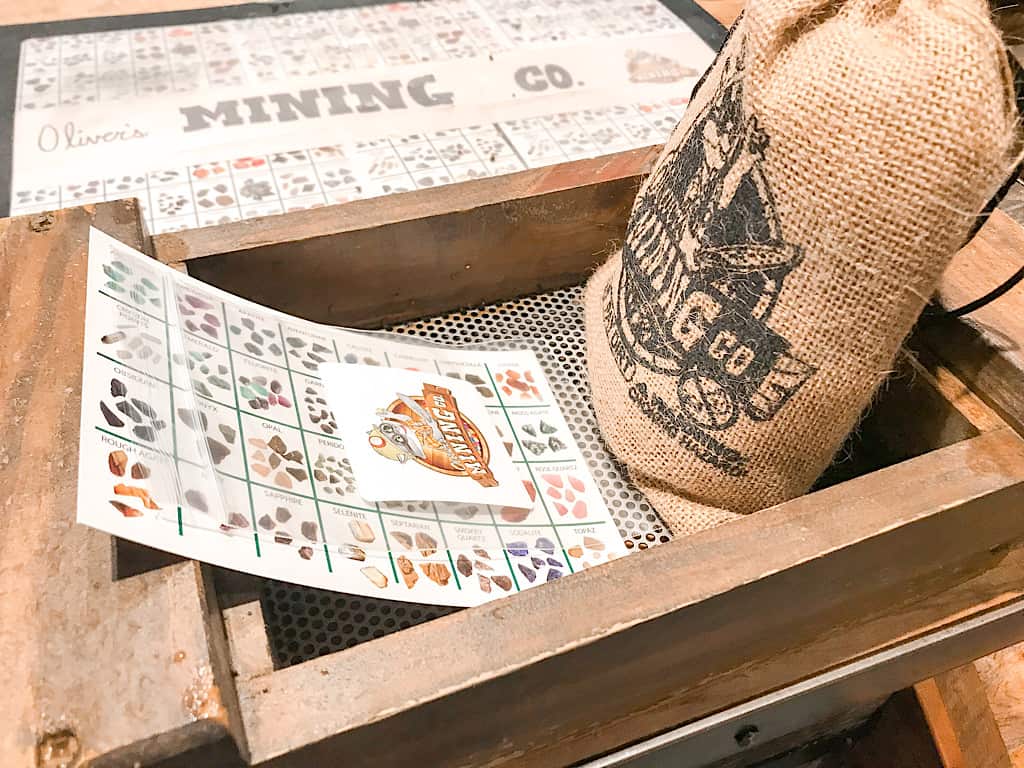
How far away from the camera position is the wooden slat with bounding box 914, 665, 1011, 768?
74cm

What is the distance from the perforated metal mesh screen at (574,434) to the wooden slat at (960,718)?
339 mm

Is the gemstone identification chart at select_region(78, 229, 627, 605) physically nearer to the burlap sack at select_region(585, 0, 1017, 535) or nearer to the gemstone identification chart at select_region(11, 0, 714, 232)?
the burlap sack at select_region(585, 0, 1017, 535)

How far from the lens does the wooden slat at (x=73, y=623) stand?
1.15ft

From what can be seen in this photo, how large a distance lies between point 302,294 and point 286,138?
1.41ft

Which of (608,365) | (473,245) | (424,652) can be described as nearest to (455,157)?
(473,245)

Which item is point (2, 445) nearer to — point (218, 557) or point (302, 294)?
point (218, 557)

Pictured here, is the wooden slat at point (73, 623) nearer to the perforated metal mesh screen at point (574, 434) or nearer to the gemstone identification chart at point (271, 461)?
the gemstone identification chart at point (271, 461)

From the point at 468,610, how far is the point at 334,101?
2.85 ft

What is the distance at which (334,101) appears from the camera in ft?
3.68

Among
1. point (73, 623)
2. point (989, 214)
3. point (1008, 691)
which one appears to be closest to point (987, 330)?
point (989, 214)

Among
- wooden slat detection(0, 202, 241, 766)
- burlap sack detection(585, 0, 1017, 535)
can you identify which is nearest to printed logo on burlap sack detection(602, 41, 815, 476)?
burlap sack detection(585, 0, 1017, 535)

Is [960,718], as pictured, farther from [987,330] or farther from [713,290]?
[713,290]

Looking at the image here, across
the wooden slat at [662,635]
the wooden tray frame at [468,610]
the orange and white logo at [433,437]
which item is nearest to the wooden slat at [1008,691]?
the wooden tray frame at [468,610]

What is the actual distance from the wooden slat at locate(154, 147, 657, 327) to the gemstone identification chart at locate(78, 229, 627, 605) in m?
0.04
